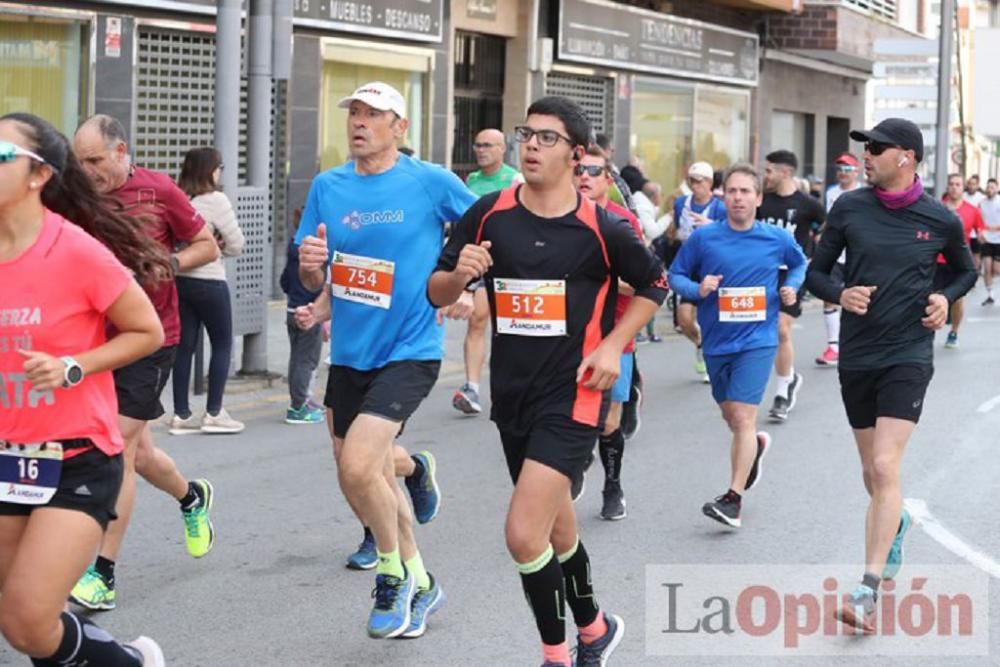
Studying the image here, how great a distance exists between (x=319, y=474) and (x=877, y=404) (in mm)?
4000

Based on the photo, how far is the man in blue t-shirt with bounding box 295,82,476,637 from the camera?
678 cm

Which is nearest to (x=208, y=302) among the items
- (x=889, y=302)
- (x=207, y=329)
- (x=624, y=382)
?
(x=207, y=329)

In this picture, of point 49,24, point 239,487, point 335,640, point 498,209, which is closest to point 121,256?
point 498,209

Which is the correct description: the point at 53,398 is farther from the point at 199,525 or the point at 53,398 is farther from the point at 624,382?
the point at 624,382

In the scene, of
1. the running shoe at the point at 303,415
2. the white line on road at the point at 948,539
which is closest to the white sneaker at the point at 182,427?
the running shoe at the point at 303,415

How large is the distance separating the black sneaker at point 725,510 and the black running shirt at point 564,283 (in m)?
2.89

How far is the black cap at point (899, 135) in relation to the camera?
6.98 metres

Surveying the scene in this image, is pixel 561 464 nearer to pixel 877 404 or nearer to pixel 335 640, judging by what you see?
pixel 335 640

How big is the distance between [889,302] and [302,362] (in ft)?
18.9

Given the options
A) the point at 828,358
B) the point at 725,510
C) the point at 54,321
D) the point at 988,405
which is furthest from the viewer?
the point at 828,358

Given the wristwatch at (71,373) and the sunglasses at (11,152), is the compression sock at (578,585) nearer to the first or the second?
the wristwatch at (71,373)

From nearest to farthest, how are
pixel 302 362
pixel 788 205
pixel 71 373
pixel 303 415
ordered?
pixel 71 373 → pixel 302 362 → pixel 303 415 → pixel 788 205

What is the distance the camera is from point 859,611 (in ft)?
21.7

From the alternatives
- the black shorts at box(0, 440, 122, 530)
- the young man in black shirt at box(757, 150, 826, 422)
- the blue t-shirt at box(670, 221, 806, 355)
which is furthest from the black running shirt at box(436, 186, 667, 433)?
the young man in black shirt at box(757, 150, 826, 422)
